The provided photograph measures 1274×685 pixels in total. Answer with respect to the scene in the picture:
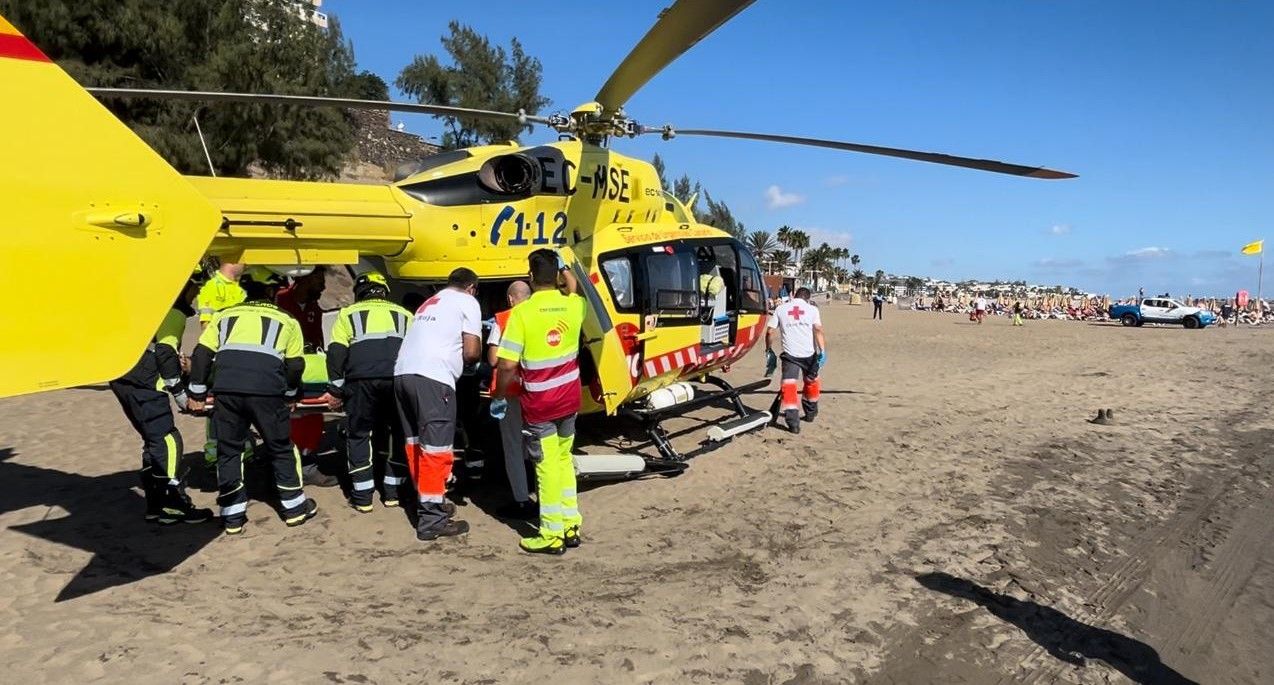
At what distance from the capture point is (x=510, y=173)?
6164mm

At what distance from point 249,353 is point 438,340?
1.29m

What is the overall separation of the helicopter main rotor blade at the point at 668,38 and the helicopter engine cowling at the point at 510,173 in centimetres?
102

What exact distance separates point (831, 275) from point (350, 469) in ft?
372

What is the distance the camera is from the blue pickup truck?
35.2m

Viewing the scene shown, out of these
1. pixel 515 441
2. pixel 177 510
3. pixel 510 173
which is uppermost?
pixel 510 173

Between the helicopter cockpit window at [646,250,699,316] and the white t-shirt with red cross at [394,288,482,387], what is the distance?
2142mm

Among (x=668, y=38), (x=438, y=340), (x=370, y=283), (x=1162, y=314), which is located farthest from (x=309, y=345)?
(x=1162, y=314)

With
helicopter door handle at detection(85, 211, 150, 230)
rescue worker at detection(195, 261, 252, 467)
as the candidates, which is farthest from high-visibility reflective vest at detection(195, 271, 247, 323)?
helicopter door handle at detection(85, 211, 150, 230)

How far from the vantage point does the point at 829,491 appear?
6.29 m

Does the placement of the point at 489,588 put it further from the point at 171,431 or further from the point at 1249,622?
the point at 1249,622

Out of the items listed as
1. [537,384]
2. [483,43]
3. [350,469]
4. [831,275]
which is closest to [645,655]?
[537,384]

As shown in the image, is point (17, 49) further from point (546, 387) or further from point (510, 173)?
point (510, 173)

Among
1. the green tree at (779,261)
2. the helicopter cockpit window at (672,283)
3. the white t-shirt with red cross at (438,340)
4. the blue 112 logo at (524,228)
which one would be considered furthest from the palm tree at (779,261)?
the white t-shirt with red cross at (438,340)

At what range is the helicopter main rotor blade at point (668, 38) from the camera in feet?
14.8
